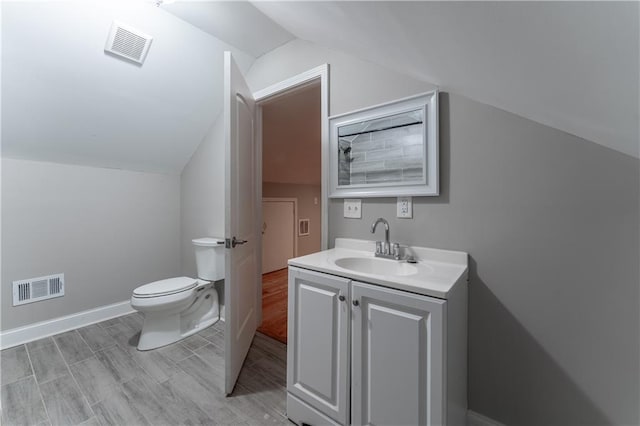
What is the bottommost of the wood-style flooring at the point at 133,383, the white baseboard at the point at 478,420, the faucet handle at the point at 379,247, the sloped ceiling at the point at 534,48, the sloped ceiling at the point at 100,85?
the wood-style flooring at the point at 133,383

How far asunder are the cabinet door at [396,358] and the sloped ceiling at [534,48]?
0.68m

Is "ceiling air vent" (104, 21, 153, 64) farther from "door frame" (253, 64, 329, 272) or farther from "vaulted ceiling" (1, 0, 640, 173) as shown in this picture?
"door frame" (253, 64, 329, 272)

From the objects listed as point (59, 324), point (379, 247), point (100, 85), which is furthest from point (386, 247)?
point (59, 324)

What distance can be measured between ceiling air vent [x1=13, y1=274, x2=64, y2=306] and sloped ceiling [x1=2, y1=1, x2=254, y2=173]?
0.99 m

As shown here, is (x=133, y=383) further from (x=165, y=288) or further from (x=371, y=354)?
(x=371, y=354)

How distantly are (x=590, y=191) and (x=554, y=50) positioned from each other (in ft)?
2.87

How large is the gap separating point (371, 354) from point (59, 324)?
2662mm

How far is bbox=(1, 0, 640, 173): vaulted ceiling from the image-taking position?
43 cm

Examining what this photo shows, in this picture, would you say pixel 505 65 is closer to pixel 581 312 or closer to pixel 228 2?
pixel 581 312

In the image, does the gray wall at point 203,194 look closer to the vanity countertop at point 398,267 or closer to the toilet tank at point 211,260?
the toilet tank at point 211,260

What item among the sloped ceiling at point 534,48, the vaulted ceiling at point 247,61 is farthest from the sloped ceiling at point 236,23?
the sloped ceiling at point 534,48

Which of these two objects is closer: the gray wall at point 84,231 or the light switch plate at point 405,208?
the light switch plate at point 405,208

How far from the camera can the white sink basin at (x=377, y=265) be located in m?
1.31

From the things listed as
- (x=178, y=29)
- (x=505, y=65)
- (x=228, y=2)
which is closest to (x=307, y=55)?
(x=228, y=2)
